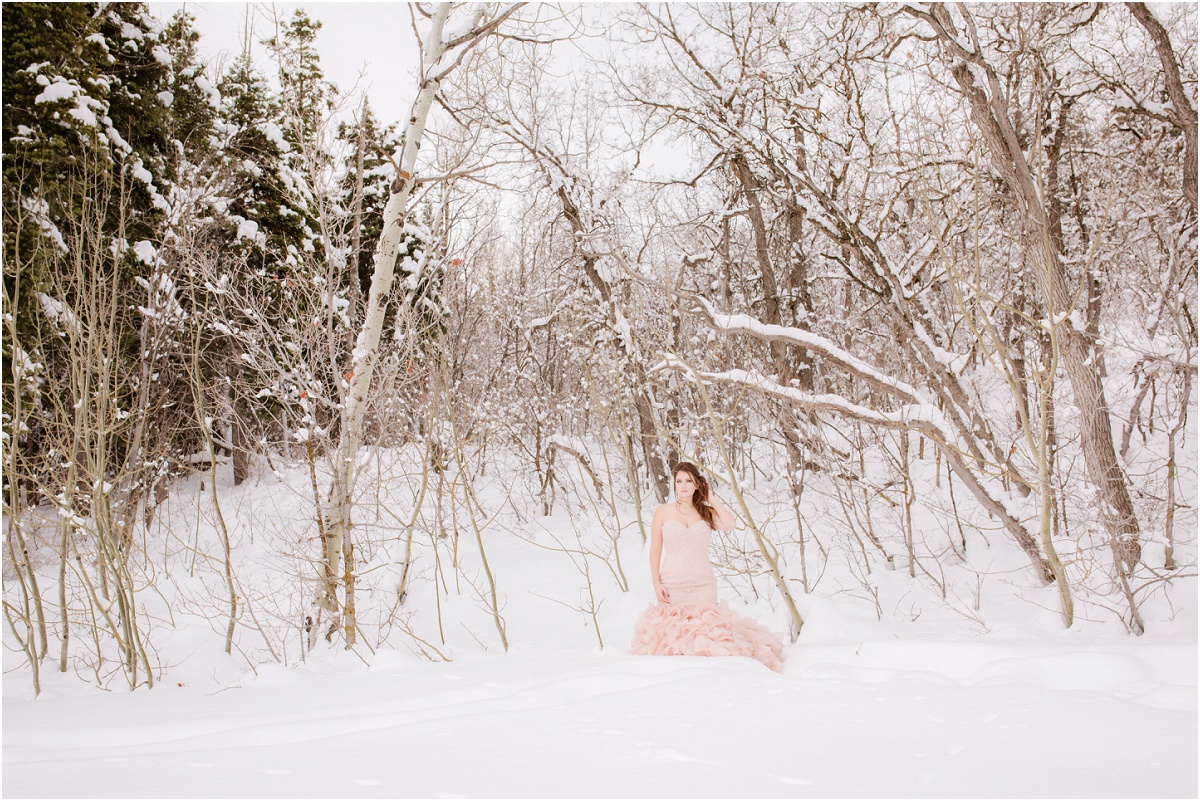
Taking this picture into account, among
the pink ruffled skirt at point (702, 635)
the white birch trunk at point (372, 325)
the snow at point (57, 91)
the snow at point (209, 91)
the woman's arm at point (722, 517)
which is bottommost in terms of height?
the pink ruffled skirt at point (702, 635)

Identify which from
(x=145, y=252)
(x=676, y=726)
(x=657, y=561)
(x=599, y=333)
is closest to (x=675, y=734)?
(x=676, y=726)

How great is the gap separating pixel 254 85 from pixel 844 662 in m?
14.4

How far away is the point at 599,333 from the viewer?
33.7ft

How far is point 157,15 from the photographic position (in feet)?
37.4

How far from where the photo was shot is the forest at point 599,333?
5.67 meters

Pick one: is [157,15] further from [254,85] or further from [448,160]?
[448,160]

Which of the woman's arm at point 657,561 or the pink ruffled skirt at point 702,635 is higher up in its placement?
the woman's arm at point 657,561

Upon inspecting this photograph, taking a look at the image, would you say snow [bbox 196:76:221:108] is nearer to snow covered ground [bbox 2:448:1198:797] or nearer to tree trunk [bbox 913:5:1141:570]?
snow covered ground [bbox 2:448:1198:797]


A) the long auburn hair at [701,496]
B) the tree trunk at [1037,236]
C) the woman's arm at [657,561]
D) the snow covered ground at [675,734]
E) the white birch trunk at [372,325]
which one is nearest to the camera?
the snow covered ground at [675,734]

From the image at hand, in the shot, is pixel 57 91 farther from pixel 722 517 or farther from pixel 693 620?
pixel 693 620

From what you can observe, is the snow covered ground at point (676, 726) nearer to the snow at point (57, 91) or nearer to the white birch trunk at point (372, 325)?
the white birch trunk at point (372, 325)

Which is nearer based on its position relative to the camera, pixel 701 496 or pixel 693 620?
pixel 693 620

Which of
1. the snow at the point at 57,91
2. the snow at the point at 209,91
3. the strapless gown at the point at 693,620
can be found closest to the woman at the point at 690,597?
the strapless gown at the point at 693,620

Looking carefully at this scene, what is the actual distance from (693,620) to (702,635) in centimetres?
15
